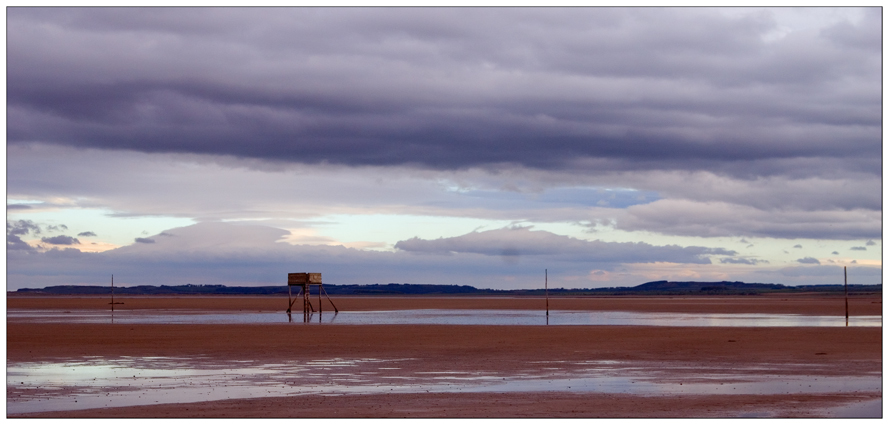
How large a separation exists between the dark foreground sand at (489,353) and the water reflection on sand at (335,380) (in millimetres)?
941

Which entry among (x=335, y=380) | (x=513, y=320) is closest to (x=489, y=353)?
(x=335, y=380)

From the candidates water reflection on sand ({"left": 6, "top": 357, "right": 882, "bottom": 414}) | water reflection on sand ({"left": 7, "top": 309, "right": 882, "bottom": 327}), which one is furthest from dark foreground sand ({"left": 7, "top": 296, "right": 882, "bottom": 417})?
water reflection on sand ({"left": 7, "top": 309, "right": 882, "bottom": 327})

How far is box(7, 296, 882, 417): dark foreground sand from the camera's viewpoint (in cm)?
1608

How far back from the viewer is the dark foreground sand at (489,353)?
16.1 m

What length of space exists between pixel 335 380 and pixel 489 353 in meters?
9.28

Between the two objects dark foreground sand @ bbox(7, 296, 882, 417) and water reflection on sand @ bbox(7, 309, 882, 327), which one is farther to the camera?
water reflection on sand @ bbox(7, 309, 882, 327)

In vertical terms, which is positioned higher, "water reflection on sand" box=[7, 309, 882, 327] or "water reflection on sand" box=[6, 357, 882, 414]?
"water reflection on sand" box=[6, 357, 882, 414]

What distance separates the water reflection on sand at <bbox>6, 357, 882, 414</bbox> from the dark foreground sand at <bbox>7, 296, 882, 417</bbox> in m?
0.94

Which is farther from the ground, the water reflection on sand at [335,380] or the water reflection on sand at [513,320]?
the water reflection on sand at [335,380]

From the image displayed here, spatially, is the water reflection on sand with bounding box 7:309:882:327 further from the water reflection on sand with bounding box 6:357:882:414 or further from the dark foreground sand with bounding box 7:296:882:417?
the water reflection on sand with bounding box 6:357:882:414

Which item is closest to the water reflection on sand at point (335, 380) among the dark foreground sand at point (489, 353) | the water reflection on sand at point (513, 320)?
the dark foreground sand at point (489, 353)

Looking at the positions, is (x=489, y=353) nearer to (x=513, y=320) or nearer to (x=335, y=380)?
(x=335, y=380)

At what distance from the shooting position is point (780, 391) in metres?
18.9

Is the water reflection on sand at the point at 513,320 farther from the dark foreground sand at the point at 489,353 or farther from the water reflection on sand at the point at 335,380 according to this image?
the water reflection on sand at the point at 335,380
